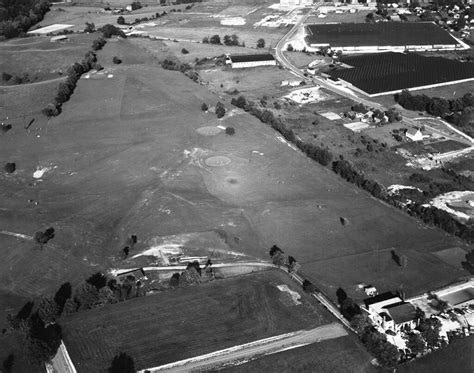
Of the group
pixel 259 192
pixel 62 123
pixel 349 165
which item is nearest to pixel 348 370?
pixel 259 192

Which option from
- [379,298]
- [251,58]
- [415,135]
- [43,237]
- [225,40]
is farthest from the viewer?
[225,40]

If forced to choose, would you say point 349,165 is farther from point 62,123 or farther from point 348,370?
point 62,123

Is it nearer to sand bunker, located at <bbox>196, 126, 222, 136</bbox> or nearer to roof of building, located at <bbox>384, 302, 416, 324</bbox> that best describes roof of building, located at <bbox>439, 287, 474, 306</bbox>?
roof of building, located at <bbox>384, 302, 416, 324</bbox>

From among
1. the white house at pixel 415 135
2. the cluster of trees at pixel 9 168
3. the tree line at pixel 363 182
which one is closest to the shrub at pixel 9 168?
the cluster of trees at pixel 9 168

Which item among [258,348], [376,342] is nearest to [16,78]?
[258,348]

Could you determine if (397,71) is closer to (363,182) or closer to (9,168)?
(363,182)

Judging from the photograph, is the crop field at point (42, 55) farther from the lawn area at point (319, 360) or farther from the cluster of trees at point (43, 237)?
the lawn area at point (319, 360)

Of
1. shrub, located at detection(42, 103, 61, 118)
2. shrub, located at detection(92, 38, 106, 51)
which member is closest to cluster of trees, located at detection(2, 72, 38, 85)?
shrub, located at detection(92, 38, 106, 51)
